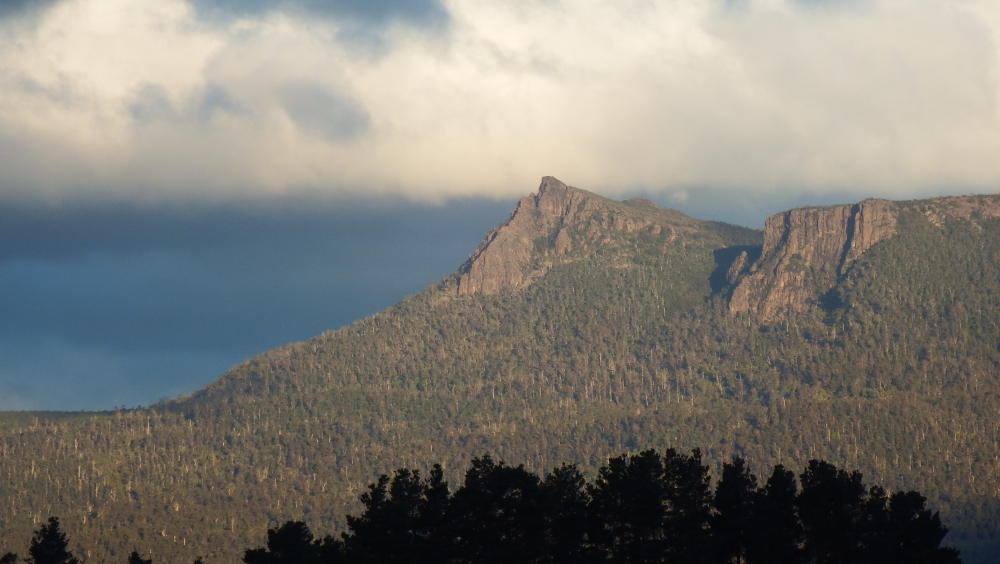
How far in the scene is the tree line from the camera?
116m

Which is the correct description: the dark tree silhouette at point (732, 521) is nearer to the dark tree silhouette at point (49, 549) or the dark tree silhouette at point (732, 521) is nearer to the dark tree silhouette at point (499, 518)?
the dark tree silhouette at point (499, 518)

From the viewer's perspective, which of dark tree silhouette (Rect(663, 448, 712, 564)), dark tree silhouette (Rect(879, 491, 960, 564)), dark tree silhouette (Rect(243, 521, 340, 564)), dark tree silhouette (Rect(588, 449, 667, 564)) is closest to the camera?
dark tree silhouette (Rect(879, 491, 960, 564))

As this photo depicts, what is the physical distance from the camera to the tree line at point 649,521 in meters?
116

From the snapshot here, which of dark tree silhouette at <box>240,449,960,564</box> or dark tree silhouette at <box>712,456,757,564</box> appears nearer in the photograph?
dark tree silhouette at <box>240,449,960,564</box>

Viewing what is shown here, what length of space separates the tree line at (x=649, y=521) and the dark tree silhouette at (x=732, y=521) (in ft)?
0.31

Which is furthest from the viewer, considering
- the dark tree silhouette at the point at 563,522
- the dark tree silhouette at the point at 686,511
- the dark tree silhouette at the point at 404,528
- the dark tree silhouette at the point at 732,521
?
the dark tree silhouette at the point at 404,528

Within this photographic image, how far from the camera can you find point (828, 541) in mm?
116562

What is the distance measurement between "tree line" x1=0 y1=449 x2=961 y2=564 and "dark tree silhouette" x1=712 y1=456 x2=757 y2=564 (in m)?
0.10

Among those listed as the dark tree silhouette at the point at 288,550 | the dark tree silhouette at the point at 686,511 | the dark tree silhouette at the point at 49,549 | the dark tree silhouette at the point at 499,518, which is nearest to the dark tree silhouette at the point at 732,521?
the dark tree silhouette at the point at 686,511

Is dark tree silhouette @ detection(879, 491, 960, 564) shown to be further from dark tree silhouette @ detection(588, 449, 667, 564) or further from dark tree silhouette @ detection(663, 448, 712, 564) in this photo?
dark tree silhouette @ detection(588, 449, 667, 564)

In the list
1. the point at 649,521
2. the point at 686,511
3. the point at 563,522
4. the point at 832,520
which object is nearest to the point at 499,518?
the point at 563,522

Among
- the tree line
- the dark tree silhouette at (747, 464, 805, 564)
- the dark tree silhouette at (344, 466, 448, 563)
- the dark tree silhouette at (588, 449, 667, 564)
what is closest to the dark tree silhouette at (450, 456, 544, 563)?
the tree line

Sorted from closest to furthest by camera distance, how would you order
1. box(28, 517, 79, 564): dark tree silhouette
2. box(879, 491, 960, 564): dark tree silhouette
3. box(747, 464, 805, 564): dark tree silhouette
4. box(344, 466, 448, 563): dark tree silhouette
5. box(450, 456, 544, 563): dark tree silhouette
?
box(879, 491, 960, 564): dark tree silhouette < box(747, 464, 805, 564): dark tree silhouette < box(450, 456, 544, 563): dark tree silhouette < box(344, 466, 448, 563): dark tree silhouette < box(28, 517, 79, 564): dark tree silhouette

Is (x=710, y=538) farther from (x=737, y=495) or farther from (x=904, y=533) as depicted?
(x=904, y=533)
